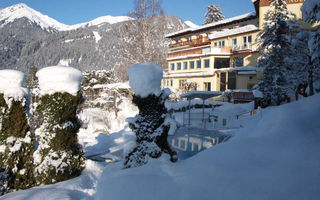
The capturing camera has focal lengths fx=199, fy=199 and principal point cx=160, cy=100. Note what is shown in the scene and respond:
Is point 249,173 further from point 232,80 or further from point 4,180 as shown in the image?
point 232,80

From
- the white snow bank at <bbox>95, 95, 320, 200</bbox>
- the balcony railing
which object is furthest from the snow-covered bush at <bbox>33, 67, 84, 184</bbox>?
the balcony railing

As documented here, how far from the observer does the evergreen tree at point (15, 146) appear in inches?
226

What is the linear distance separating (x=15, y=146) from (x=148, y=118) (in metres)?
4.07

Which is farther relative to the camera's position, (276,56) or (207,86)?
(207,86)

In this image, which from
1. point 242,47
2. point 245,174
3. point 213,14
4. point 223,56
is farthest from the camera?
point 213,14

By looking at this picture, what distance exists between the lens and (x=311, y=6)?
6680mm

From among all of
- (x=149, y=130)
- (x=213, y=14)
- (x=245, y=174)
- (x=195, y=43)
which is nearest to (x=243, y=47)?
(x=195, y=43)

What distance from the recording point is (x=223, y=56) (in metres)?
29.0

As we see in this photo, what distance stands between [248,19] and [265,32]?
12.1m

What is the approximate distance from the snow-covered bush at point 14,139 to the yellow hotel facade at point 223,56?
963 inches

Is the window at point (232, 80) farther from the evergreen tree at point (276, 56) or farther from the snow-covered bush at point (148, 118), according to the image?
the snow-covered bush at point (148, 118)

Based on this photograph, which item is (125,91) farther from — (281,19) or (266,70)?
(281,19)

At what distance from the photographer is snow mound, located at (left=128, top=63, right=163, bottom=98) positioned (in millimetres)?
5539

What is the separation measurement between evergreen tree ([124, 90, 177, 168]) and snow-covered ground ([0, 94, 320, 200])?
0.30 m
